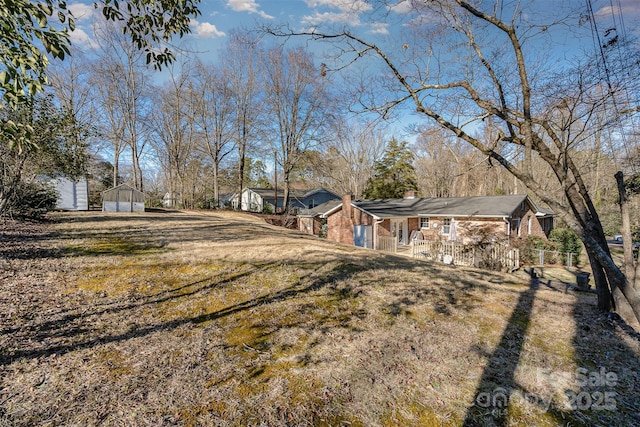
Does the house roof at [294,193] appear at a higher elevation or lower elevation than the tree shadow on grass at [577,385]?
higher

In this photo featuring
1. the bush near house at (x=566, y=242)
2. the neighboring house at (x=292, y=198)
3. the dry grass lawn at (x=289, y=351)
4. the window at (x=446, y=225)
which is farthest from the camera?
the neighboring house at (x=292, y=198)

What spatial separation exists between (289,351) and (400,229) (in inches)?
694

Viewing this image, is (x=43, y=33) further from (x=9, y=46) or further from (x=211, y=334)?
(x=211, y=334)

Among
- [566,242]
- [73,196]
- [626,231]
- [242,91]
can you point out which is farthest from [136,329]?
[242,91]

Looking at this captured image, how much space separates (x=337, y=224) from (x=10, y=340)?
1787 centimetres

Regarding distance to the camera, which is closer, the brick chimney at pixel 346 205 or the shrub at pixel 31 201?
the shrub at pixel 31 201

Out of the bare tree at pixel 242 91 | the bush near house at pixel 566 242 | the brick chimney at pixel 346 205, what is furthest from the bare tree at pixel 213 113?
the bush near house at pixel 566 242

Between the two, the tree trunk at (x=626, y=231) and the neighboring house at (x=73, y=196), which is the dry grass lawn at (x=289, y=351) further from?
the neighboring house at (x=73, y=196)

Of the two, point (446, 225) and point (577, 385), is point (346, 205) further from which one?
point (577, 385)

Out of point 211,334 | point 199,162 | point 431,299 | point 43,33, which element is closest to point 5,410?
point 211,334

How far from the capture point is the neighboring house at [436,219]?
1625 centimetres

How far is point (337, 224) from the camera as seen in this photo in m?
20.3

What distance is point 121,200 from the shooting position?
19594mm

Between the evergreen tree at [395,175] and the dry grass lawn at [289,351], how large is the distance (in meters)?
24.9
